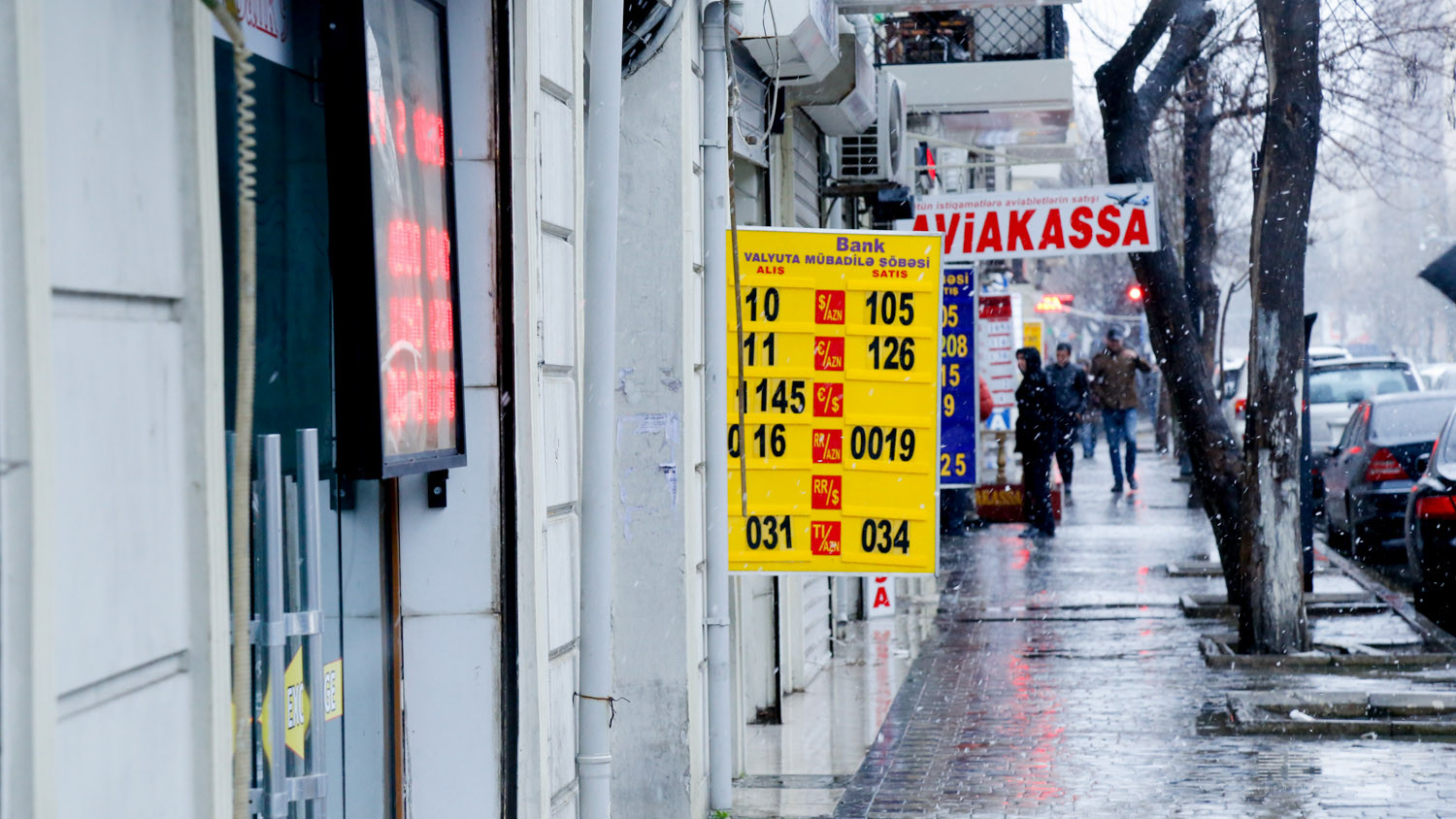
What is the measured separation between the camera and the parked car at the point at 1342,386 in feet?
71.4

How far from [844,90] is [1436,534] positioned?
5.40 m

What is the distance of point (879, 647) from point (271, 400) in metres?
8.49

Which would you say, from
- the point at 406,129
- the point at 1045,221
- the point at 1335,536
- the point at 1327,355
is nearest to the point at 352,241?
the point at 406,129

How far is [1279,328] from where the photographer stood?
1066 cm

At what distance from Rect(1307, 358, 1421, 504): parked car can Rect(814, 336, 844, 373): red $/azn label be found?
47.5 ft

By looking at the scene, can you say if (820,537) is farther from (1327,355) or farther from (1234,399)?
(1327,355)

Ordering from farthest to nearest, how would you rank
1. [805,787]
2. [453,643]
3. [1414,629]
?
[1414,629]
[805,787]
[453,643]

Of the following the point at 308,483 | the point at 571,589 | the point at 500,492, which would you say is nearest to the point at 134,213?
the point at 308,483

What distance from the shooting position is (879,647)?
1190 cm

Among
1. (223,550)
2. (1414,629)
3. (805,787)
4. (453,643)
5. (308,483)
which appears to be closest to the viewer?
(223,550)

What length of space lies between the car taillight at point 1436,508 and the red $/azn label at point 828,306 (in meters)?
6.00

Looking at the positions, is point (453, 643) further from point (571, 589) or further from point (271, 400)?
point (271, 400)

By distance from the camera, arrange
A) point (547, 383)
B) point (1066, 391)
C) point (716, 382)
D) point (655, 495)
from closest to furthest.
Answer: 1. point (547, 383)
2. point (655, 495)
3. point (716, 382)
4. point (1066, 391)

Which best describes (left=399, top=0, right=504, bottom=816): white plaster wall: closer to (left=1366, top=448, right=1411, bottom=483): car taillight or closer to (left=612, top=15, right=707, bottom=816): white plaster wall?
(left=612, top=15, right=707, bottom=816): white plaster wall
